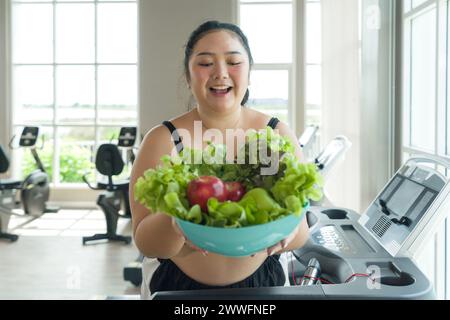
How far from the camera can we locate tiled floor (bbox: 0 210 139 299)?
3.23 meters

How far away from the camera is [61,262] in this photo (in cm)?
388

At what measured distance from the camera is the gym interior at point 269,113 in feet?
4.53

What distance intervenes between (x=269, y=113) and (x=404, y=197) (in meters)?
2.41

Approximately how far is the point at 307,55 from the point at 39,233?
3684 mm

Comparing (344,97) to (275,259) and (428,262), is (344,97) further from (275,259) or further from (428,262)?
(275,259)

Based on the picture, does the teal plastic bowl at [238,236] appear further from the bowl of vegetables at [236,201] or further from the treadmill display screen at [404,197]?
the treadmill display screen at [404,197]

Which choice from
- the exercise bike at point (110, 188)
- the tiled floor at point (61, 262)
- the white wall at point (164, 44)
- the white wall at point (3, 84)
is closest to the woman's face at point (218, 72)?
the tiled floor at point (61, 262)

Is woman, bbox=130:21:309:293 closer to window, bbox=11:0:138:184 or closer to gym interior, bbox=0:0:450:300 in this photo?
gym interior, bbox=0:0:450:300

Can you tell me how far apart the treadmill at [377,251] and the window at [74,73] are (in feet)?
17.3

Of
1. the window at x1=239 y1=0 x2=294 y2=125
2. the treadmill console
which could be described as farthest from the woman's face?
the window at x1=239 y1=0 x2=294 y2=125

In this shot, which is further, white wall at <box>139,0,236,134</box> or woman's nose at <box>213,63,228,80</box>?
white wall at <box>139,0,236,134</box>

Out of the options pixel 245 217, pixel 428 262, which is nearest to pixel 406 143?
pixel 428 262

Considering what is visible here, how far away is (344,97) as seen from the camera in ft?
12.1

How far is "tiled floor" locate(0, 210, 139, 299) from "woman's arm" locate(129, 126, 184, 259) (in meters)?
2.24
